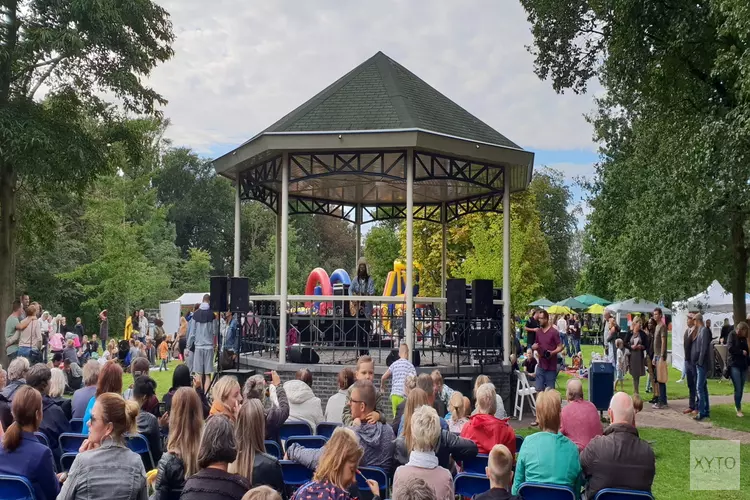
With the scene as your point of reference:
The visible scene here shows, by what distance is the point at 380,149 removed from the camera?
13664 mm

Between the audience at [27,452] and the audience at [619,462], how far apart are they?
324 centimetres

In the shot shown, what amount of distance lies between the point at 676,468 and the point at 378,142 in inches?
275

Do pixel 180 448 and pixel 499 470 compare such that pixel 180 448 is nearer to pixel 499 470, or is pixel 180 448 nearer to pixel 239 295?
pixel 499 470

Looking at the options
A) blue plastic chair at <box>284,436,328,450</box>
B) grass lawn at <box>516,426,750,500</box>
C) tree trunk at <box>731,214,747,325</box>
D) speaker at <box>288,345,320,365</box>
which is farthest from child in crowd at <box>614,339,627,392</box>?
blue plastic chair at <box>284,436,328,450</box>

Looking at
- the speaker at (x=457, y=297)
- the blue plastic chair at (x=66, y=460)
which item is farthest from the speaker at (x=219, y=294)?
the blue plastic chair at (x=66, y=460)

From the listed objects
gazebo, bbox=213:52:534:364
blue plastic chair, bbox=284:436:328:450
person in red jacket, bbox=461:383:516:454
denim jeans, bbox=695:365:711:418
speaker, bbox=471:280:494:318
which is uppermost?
gazebo, bbox=213:52:534:364

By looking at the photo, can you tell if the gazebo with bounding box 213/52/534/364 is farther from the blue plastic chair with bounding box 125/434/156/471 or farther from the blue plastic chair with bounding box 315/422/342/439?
the blue plastic chair with bounding box 125/434/156/471

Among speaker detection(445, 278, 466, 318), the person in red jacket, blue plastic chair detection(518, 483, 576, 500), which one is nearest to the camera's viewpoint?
blue plastic chair detection(518, 483, 576, 500)

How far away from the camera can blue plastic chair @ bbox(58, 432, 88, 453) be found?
6324mm

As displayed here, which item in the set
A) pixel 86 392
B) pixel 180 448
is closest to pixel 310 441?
pixel 180 448

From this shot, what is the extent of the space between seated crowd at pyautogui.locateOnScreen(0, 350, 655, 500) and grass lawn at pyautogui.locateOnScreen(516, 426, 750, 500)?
192 cm

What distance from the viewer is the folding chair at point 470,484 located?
5.44m

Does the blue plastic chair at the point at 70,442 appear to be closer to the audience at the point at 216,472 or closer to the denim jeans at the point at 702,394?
the audience at the point at 216,472

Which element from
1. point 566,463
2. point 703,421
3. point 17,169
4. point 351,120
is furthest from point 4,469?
point 17,169
